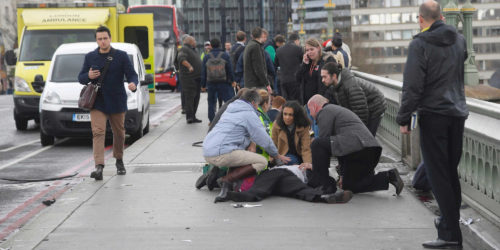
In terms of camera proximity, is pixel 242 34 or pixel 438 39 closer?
pixel 438 39

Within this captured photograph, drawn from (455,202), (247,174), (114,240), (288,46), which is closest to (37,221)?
(114,240)

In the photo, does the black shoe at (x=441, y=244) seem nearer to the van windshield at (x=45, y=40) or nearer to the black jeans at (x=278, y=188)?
the black jeans at (x=278, y=188)

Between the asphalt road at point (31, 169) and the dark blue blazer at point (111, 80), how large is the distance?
102 cm

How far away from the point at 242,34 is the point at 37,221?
10756 mm

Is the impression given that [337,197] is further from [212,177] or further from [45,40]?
[45,40]

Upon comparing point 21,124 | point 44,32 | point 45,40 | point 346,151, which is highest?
point 44,32

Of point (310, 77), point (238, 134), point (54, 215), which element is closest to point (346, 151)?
point (238, 134)

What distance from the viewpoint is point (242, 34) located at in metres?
17.6

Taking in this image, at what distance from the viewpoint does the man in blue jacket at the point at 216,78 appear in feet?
53.8

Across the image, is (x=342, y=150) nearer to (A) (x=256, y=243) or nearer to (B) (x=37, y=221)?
(A) (x=256, y=243)

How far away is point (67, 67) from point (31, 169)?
3747 millimetres

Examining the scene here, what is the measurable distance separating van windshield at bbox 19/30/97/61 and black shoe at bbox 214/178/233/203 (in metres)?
10.9

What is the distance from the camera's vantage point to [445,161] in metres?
5.96

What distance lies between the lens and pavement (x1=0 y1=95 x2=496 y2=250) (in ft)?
20.7
